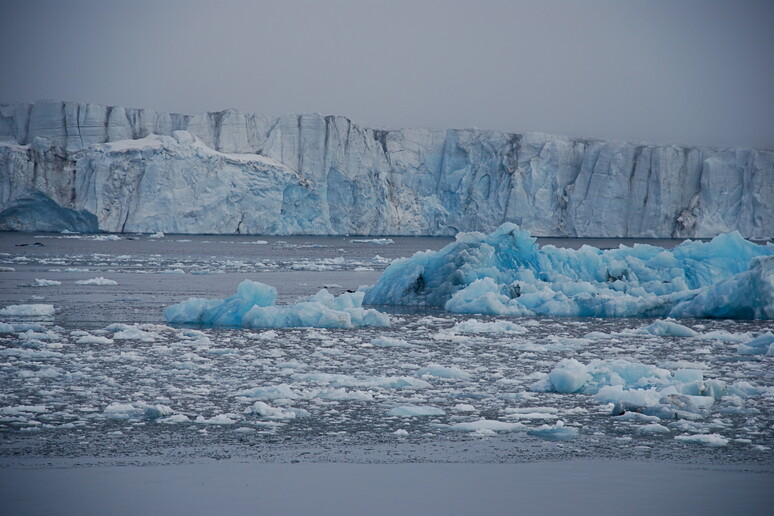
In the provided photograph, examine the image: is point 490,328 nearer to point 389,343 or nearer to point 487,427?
point 389,343

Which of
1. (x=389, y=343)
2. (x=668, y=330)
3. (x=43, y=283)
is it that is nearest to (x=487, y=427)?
(x=389, y=343)

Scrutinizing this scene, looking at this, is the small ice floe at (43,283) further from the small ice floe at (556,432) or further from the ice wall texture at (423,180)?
the ice wall texture at (423,180)

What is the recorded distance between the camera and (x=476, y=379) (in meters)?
8.62

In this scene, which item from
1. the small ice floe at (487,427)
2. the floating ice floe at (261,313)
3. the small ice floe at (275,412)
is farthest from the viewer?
the floating ice floe at (261,313)

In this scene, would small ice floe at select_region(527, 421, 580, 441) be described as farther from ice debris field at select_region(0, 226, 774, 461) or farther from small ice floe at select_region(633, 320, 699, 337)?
small ice floe at select_region(633, 320, 699, 337)

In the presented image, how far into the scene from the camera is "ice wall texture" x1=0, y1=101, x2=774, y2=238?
45656mm

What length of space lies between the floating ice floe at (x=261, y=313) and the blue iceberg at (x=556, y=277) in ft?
10.2

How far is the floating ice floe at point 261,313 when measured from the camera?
1327cm

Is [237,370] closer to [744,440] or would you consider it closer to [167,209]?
[744,440]

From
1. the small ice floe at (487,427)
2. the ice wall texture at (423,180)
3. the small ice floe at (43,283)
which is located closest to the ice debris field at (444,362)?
the small ice floe at (487,427)

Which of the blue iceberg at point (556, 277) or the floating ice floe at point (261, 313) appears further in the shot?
the blue iceberg at point (556, 277)

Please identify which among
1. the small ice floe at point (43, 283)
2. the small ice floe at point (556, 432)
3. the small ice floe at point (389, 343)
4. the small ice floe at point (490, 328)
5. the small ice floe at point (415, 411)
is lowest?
the small ice floe at point (43, 283)

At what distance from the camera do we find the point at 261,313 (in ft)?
43.5

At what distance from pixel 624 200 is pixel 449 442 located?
4414cm
